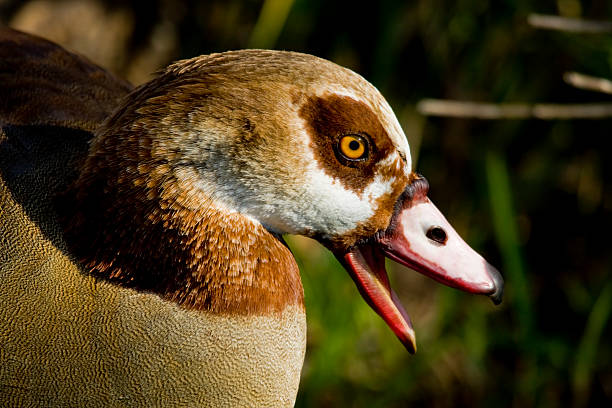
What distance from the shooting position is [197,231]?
155 centimetres

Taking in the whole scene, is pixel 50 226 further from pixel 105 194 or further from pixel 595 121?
pixel 595 121

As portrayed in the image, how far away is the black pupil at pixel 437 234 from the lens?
5.49 ft

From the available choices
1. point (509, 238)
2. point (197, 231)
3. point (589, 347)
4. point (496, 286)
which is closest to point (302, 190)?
point (197, 231)

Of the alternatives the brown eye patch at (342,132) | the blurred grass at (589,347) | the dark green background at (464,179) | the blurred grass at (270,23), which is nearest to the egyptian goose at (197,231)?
the brown eye patch at (342,132)

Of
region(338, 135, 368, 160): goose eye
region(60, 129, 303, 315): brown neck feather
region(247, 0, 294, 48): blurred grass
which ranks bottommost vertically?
region(247, 0, 294, 48): blurred grass

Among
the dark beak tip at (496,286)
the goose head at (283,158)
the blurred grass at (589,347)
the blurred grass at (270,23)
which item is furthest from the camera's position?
the blurred grass at (270,23)

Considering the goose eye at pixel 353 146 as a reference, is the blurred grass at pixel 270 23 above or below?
below

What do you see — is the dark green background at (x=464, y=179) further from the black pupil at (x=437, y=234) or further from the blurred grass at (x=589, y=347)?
the black pupil at (x=437, y=234)

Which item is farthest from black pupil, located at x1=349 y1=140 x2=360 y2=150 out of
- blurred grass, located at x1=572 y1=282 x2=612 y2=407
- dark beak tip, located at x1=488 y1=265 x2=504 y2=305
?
blurred grass, located at x1=572 y1=282 x2=612 y2=407

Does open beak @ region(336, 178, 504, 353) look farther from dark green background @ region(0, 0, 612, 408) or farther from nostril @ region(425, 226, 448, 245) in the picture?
dark green background @ region(0, 0, 612, 408)

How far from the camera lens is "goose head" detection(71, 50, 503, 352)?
1.52 m

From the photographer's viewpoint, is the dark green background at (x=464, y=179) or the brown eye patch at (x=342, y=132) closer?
the brown eye patch at (x=342, y=132)

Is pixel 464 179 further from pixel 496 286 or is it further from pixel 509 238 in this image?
pixel 496 286

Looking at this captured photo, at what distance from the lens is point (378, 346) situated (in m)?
2.93
